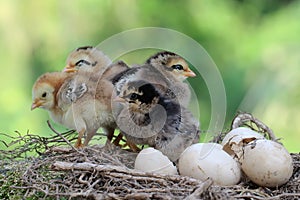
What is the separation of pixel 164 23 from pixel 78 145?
167 centimetres

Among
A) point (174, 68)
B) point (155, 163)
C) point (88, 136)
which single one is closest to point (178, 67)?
point (174, 68)

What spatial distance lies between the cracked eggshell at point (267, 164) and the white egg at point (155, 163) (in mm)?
197

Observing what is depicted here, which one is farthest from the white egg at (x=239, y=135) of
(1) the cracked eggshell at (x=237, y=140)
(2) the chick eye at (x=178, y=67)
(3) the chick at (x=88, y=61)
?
(3) the chick at (x=88, y=61)

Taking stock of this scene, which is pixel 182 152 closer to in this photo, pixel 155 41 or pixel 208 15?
pixel 155 41

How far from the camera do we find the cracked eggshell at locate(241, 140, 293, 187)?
1.61 meters

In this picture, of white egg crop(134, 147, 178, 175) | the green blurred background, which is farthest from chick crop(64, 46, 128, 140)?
the green blurred background

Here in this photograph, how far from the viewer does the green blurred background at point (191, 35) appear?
3125mm

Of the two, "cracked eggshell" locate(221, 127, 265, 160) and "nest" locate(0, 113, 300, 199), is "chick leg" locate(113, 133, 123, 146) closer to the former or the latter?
"nest" locate(0, 113, 300, 199)

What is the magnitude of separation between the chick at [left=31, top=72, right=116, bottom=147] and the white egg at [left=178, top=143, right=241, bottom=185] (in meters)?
0.34

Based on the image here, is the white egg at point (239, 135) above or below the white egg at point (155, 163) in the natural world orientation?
above

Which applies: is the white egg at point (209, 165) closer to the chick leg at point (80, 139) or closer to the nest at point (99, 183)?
the nest at point (99, 183)

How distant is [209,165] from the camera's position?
1.60m

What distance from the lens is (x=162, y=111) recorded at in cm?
182

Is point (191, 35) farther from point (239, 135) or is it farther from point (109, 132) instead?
point (239, 135)
